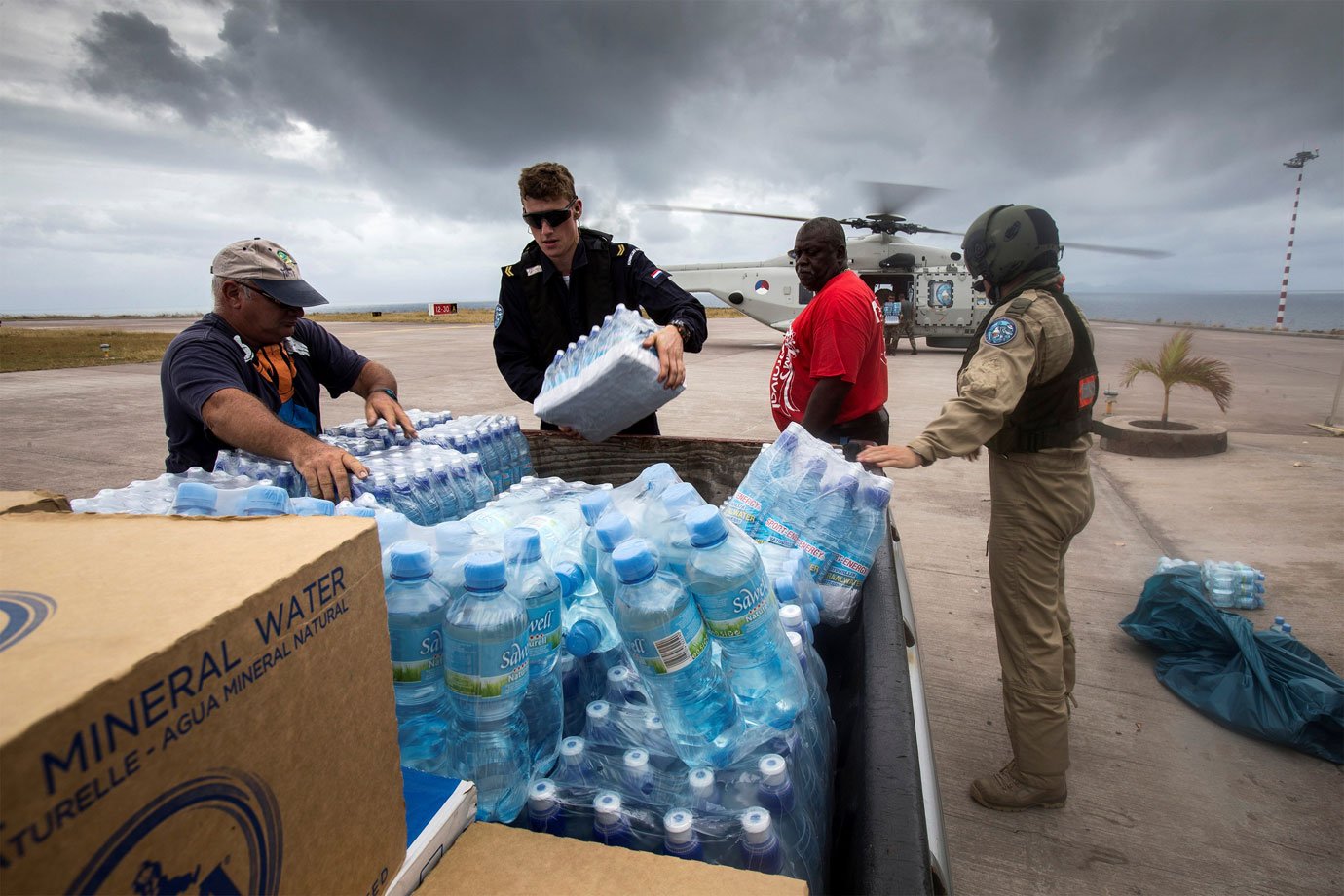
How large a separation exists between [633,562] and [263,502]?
0.89 metres

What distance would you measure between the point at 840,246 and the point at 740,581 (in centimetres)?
256

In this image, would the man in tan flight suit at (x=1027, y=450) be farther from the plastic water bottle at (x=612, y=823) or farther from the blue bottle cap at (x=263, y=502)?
the blue bottle cap at (x=263, y=502)

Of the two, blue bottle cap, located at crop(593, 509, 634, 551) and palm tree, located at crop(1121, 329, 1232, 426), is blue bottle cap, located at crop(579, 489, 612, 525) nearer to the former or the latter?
blue bottle cap, located at crop(593, 509, 634, 551)

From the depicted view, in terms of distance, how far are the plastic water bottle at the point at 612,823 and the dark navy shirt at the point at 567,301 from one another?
2309 mm

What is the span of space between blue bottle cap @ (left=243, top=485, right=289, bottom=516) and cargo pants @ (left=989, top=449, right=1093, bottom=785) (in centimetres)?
244

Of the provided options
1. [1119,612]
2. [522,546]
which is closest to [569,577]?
[522,546]

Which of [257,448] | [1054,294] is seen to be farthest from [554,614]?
[1054,294]

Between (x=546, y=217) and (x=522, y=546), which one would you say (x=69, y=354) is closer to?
(x=546, y=217)

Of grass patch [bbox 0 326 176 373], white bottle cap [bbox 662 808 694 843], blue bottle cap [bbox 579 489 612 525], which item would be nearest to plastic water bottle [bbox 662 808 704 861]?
white bottle cap [bbox 662 808 694 843]

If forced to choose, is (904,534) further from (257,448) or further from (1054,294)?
(257,448)

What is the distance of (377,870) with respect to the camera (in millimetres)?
918

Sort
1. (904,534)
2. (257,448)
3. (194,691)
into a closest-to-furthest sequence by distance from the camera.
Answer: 1. (194,691)
2. (257,448)
3. (904,534)

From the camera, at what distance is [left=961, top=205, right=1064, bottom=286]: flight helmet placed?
2.51 metres

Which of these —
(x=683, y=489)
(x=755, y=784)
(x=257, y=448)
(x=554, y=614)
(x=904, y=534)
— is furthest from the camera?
(x=904, y=534)
